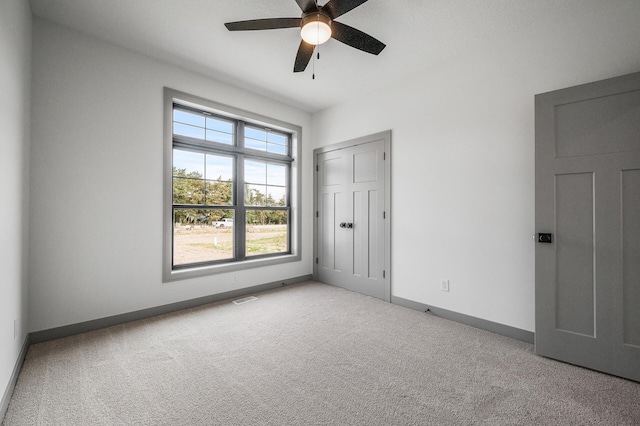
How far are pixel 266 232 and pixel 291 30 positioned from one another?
2797mm

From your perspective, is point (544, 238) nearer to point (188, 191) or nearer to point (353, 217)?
point (353, 217)

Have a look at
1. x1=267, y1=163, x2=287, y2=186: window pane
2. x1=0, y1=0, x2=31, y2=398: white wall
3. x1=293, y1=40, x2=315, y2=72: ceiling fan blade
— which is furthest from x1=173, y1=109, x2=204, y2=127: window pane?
Answer: x1=293, y1=40, x2=315, y2=72: ceiling fan blade

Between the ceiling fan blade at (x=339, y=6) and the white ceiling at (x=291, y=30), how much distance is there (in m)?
0.46

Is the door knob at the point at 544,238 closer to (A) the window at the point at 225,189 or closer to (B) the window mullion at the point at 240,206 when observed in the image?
(A) the window at the point at 225,189

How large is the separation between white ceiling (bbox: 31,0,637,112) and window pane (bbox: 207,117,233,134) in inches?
22.7

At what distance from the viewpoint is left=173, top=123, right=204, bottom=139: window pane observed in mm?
3512

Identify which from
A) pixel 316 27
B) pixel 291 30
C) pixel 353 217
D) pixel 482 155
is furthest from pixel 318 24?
pixel 353 217

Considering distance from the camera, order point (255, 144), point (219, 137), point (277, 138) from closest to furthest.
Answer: point (219, 137) → point (255, 144) → point (277, 138)

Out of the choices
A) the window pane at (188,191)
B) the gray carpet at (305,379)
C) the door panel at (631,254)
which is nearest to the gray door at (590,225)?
the door panel at (631,254)

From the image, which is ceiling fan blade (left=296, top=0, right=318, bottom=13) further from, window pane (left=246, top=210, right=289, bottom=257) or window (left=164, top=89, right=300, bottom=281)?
window pane (left=246, top=210, right=289, bottom=257)

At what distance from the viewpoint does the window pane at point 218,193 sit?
12.5ft

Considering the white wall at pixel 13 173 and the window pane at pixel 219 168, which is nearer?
the white wall at pixel 13 173

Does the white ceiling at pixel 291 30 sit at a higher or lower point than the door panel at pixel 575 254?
higher

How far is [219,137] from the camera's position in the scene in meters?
3.89
